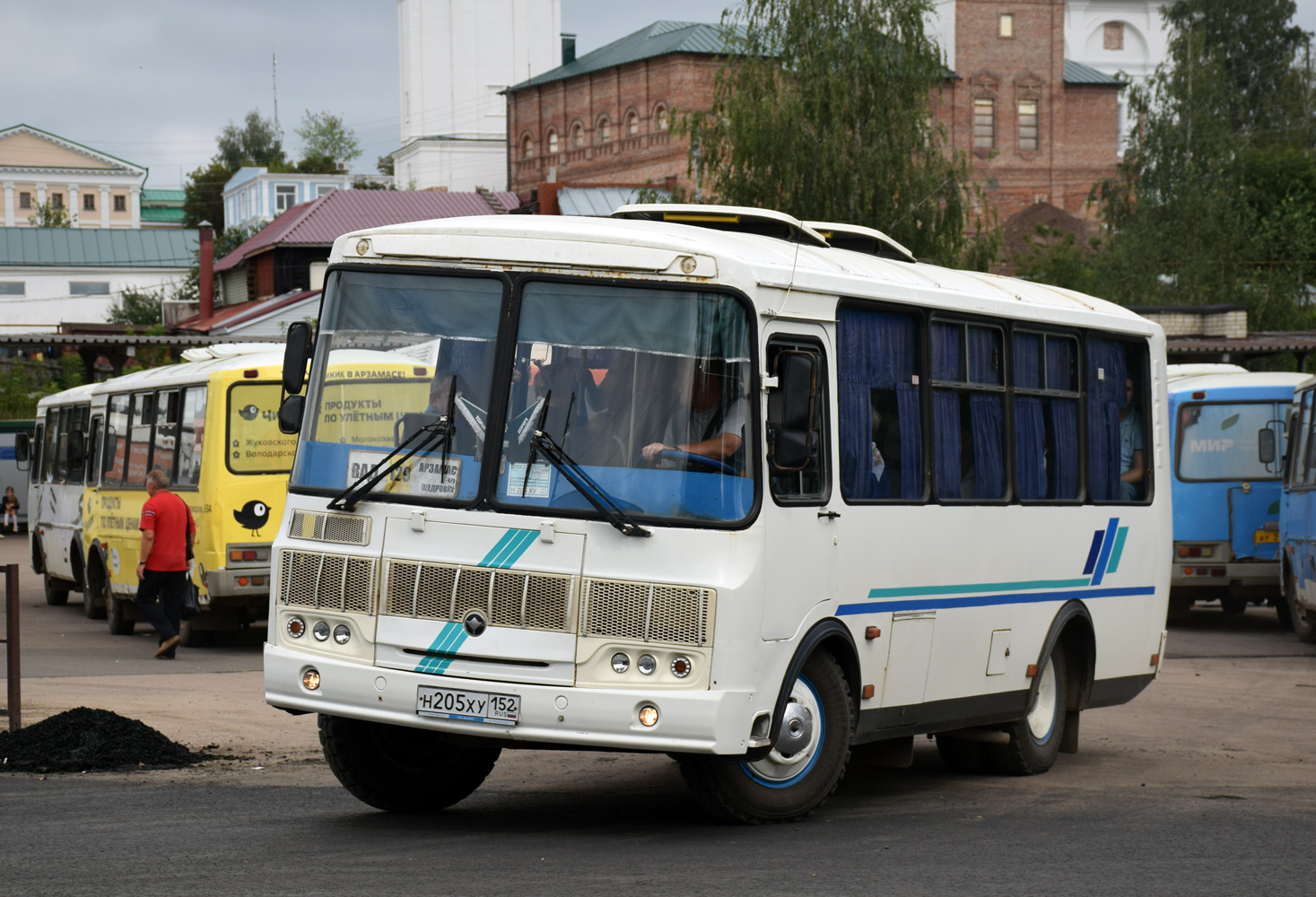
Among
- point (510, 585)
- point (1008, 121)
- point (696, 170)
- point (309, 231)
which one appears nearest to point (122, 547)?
point (510, 585)

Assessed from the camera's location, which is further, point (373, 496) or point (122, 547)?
point (122, 547)

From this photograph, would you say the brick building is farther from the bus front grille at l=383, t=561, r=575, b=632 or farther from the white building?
the bus front grille at l=383, t=561, r=575, b=632

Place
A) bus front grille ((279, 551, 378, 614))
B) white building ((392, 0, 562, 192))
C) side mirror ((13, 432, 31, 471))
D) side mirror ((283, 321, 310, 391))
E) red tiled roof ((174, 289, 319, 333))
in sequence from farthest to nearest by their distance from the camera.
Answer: white building ((392, 0, 562, 192)) < red tiled roof ((174, 289, 319, 333)) < side mirror ((13, 432, 31, 471)) < side mirror ((283, 321, 310, 391)) < bus front grille ((279, 551, 378, 614))

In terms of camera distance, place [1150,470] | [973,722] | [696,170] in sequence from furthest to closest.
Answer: [696,170] < [1150,470] < [973,722]

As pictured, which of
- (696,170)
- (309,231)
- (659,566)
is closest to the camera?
(659,566)

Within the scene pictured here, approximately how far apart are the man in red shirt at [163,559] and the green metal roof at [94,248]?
91892 mm

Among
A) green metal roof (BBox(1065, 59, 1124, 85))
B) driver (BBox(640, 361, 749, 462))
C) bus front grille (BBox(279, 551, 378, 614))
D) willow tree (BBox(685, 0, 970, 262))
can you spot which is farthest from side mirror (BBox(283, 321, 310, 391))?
green metal roof (BBox(1065, 59, 1124, 85))

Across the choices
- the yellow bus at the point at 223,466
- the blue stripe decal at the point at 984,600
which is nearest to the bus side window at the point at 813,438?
the blue stripe decal at the point at 984,600

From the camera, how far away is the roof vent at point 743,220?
10484mm

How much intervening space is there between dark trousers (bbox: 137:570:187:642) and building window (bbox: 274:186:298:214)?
322 ft

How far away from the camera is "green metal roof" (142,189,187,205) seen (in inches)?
5920

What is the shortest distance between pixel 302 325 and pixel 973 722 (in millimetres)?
4404

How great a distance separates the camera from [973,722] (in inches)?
405

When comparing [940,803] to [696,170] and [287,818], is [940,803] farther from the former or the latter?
[696,170]
